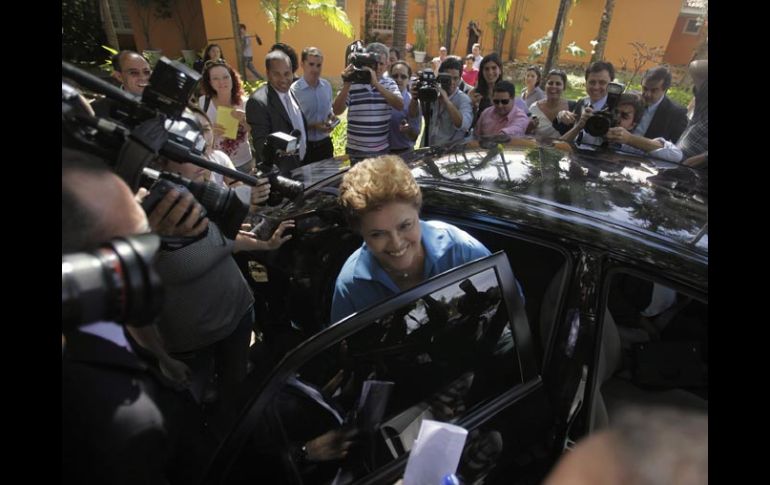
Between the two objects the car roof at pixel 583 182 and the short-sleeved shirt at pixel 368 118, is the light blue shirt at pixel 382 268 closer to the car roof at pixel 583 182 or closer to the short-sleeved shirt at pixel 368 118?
the car roof at pixel 583 182

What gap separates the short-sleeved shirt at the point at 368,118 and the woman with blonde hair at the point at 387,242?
244 cm

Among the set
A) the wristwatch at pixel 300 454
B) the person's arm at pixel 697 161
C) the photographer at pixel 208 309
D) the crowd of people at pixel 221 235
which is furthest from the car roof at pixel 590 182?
the wristwatch at pixel 300 454

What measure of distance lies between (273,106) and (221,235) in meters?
2.18

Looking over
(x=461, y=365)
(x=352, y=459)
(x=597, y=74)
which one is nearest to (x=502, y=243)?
(x=461, y=365)

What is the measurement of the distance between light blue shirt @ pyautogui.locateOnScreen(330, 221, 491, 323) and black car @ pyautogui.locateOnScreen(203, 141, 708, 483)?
174mm

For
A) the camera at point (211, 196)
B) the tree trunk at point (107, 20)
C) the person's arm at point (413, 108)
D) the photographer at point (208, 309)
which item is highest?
the tree trunk at point (107, 20)

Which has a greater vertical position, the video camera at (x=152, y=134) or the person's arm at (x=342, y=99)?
the video camera at (x=152, y=134)

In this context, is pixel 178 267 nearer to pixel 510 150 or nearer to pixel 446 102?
pixel 510 150

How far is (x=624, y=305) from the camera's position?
4.90ft

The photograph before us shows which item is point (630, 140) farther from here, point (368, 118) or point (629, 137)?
point (368, 118)

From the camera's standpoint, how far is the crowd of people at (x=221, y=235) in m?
0.77

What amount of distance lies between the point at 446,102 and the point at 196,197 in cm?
320

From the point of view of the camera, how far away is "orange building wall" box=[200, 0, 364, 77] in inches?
122

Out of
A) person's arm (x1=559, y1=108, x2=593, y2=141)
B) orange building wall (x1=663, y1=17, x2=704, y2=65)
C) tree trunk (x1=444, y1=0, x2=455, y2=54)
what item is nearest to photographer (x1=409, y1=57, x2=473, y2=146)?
person's arm (x1=559, y1=108, x2=593, y2=141)
